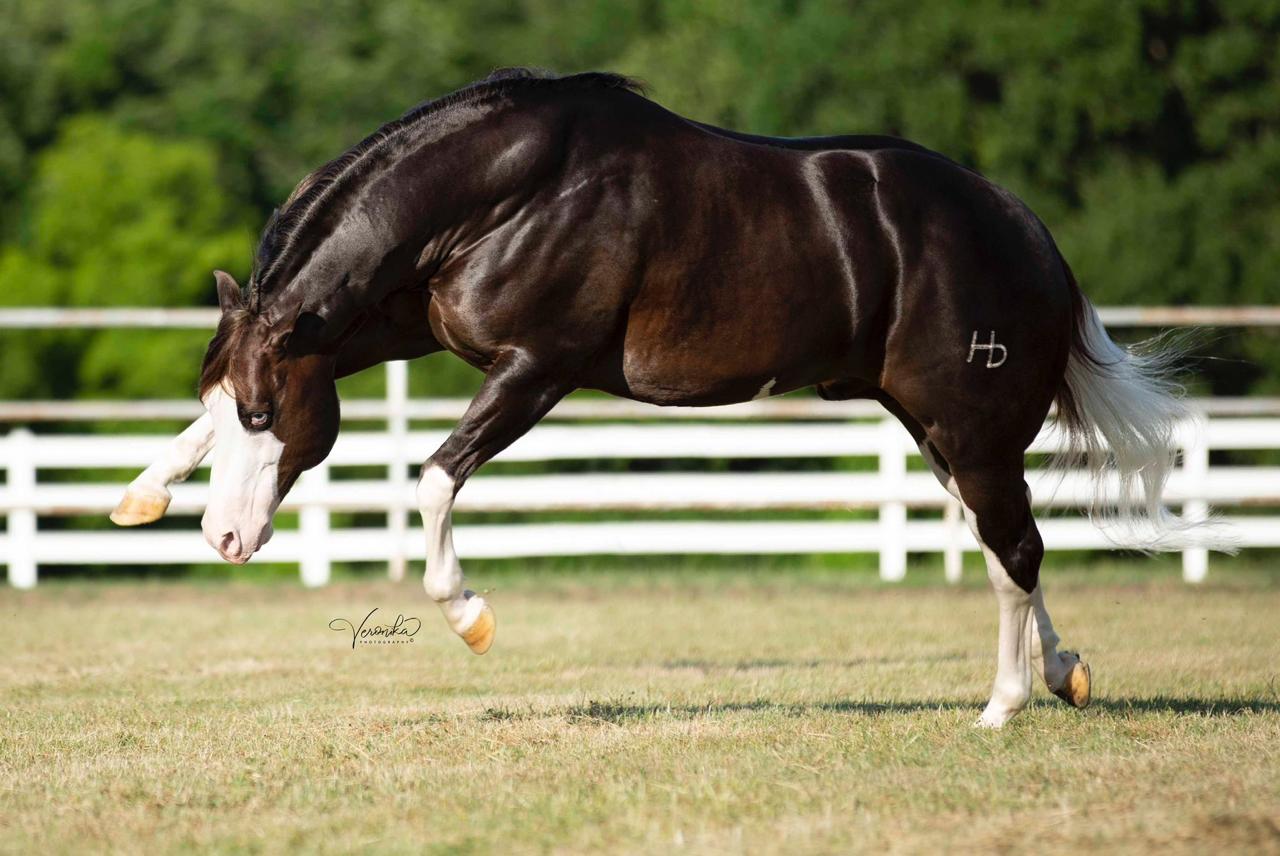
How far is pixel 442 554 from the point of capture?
15.0 feet

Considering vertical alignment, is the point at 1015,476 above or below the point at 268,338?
below

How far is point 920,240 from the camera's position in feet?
16.4

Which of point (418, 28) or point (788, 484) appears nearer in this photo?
point (788, 484)

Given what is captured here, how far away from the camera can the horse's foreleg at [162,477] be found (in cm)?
473

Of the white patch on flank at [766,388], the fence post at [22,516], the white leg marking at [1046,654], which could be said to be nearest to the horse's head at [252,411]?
the white patch on flank at [766,388]

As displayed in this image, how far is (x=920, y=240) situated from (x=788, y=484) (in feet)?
Result: 18.9

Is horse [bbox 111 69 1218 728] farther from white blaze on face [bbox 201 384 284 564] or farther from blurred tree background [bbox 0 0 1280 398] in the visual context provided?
blurred tree background [bbox 0 0 1280 398]

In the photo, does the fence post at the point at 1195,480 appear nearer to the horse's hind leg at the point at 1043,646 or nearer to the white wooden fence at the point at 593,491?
the white wooden fence at the point at 593,491

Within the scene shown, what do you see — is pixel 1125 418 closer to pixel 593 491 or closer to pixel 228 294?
pixel 228 294

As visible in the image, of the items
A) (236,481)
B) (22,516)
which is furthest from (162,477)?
(22,516)

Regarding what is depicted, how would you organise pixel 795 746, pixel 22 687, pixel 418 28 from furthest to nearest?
pixel 418 28, pixel 22 687, pixel 795 746

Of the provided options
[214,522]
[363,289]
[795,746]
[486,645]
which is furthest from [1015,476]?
[214,522]

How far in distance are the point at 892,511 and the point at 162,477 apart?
6.80 metres

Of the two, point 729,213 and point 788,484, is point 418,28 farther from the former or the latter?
point 729,213
